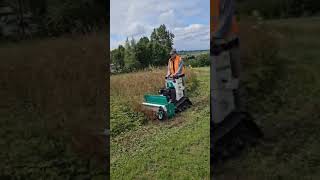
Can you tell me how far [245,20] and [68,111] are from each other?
160 cm

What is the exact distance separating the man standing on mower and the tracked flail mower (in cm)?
2

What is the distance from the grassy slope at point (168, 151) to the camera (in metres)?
3.12

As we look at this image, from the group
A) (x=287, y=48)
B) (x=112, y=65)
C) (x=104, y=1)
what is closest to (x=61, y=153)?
(x=112, y=65)

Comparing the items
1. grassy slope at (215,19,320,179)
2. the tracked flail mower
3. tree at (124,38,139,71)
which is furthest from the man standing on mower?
grassy slope at (215,19,320,179)

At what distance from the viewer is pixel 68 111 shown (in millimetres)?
3582

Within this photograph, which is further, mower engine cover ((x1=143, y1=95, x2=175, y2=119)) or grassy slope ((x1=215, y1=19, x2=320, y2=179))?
grassy slope ((x1=215, y1=19, x2=320, y2=179))

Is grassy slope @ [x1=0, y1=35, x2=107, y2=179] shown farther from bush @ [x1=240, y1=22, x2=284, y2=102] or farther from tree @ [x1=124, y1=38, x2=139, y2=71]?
bush @ [x1=240, y1=22, x2=284, y2=102]

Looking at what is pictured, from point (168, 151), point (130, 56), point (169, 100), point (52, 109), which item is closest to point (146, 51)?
point (130, 56)

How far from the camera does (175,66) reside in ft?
10.3

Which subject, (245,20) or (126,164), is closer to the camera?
(126,164)

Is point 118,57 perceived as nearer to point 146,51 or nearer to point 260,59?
point 146,51

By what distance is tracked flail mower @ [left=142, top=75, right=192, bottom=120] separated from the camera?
10.4 feet

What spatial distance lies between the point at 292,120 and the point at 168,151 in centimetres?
122

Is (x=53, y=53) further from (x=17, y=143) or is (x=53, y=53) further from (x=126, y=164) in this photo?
(x=126, y=164)
